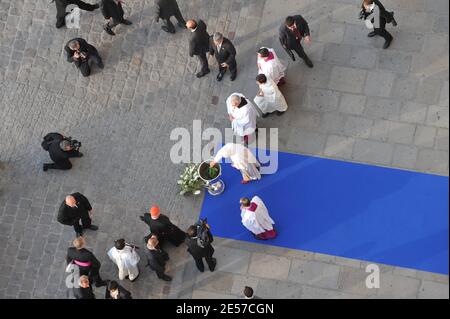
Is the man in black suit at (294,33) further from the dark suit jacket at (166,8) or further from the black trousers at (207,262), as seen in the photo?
the black trousers at (207,262)

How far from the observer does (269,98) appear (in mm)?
15211

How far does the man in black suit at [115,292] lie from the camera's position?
43.8ft

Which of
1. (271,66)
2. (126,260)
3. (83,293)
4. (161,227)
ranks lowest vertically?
(83,293)

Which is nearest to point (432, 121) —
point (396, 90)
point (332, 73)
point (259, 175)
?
point (396, 90)

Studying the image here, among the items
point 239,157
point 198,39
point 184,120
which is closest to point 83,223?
point 184,120

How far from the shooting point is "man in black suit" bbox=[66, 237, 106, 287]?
1371 centimetres

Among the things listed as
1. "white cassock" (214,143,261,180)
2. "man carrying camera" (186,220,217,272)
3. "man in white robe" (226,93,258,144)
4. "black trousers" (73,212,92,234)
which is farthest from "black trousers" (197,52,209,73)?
"black trousers" (73,212,92,234)

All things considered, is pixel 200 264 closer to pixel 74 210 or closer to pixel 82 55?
pixel 74 210

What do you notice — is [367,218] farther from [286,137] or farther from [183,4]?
[183,4]

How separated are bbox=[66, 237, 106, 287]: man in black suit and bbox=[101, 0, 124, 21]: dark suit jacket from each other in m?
5.34

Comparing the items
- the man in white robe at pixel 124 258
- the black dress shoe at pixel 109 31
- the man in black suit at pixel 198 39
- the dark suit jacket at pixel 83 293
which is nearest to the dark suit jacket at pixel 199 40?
the man in black suit at pixel 198 39

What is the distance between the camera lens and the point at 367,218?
14.6 m

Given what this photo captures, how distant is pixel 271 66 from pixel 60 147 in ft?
15.0

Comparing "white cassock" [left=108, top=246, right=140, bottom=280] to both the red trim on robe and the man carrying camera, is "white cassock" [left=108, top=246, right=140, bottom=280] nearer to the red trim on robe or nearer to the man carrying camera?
the man carrying camera
